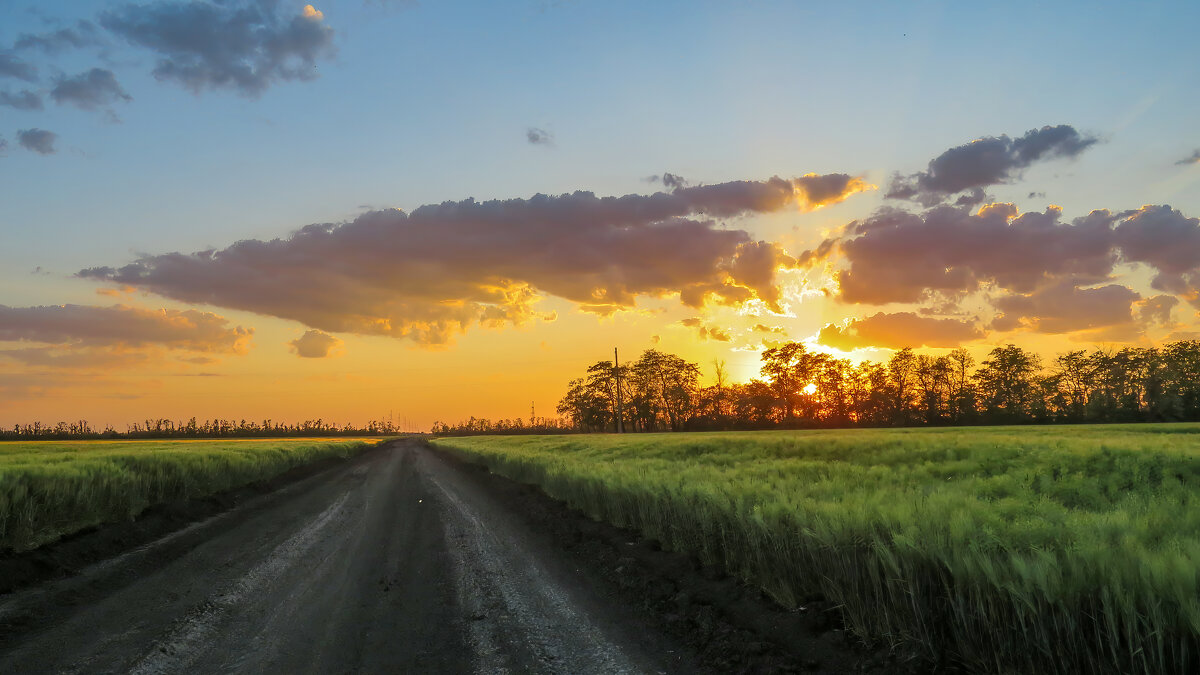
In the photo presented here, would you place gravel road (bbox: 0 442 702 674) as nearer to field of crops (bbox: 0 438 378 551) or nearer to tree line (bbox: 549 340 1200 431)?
field of crops (bbox: 0 438 378 551)

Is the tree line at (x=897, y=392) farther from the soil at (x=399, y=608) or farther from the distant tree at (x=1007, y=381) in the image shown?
the soil at (x=399, y=608)

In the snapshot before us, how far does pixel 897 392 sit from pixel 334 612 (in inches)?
3809

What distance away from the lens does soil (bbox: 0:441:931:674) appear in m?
5.23

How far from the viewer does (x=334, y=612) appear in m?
6.73

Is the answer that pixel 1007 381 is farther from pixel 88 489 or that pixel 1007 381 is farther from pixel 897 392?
pixel 88 489

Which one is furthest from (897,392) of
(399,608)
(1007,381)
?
(399,608)

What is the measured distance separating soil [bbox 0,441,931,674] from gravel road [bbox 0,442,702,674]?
0.09 ft

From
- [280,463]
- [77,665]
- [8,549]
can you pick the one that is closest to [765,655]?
[77,665]

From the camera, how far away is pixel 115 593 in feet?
25.1

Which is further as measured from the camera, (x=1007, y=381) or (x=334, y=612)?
(x=1007, y=381)

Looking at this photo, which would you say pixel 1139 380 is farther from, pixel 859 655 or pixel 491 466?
pixel 859 655

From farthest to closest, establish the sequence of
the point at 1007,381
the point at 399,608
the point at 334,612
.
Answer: the point at 1007,381
the point at 399,608
the point at 334,612

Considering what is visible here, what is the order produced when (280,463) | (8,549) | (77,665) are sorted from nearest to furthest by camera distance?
(77,665) → (8,549) → (280,463)

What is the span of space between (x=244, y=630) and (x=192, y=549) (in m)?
5.69
